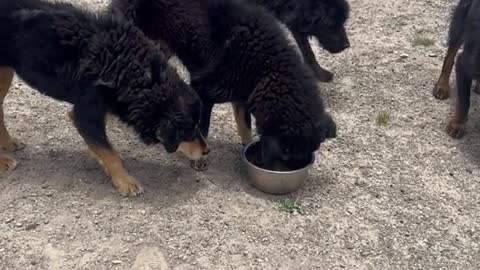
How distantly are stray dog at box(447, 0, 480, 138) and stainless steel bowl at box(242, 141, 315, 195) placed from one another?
1.69 metres

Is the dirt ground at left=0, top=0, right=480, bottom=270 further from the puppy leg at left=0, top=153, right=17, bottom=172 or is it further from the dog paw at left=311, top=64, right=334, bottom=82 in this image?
the dog paw at left=311, top=64, right=334, bottom=82

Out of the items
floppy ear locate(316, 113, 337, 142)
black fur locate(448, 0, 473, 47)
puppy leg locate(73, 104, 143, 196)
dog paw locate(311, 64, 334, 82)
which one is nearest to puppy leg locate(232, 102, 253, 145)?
floppy ear locate(316, 113, 337, 142)

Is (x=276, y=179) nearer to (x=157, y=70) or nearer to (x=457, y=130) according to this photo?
(x=157, y=70)

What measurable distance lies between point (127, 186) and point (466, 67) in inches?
121

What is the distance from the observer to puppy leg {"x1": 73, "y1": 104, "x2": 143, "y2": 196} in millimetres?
4789

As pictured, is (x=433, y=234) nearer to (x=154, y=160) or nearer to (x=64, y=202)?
(x=154, y=160)

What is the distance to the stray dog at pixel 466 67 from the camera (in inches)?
215

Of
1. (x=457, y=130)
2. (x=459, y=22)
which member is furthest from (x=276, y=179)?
(x=459, y=22)

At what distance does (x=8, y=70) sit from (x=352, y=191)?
289 cm

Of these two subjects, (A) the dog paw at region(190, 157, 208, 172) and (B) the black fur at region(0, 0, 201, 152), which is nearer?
(B) the black fur at region(0, 0, 201, 152)

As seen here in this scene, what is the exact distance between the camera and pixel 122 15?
502 centimetres

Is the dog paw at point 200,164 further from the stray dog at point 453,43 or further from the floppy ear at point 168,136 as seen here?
the stray dog at point 453,43

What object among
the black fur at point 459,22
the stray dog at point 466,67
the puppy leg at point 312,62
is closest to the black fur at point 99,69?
the puppy leg at point 312,62

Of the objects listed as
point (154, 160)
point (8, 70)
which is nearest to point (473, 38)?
point (154, 160)
